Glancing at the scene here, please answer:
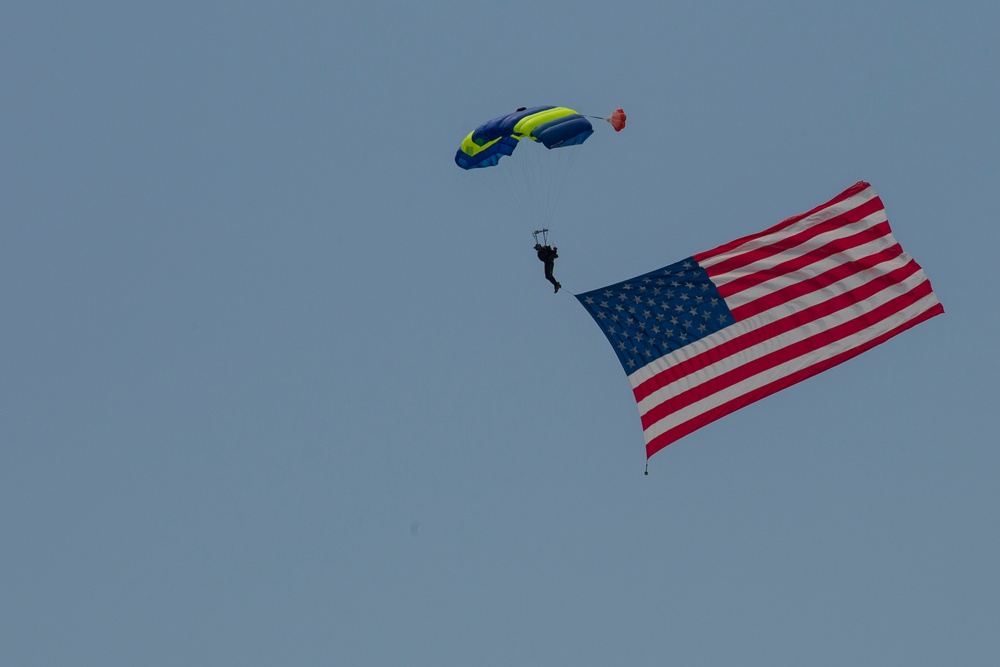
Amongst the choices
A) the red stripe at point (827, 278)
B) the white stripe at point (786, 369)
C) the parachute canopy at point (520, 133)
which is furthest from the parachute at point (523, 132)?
the white stripe at point (786, 369)

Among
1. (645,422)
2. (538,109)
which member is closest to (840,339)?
(645,422)

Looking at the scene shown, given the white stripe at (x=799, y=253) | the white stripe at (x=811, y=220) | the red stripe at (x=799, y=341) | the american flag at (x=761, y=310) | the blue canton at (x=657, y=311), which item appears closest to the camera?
the red stripe at (x=799, y=341)

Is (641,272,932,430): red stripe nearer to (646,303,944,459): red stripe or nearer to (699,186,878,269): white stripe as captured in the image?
(646,303,944,459): red stripe

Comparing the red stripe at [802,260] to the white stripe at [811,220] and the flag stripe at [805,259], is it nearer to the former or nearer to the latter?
the flag stripe at [805,259]

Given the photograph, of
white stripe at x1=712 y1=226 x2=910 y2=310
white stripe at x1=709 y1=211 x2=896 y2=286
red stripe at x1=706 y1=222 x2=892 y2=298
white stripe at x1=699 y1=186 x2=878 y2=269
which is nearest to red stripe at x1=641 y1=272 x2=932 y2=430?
white stripe at x1=712 y1=226 x2=910 y2=310

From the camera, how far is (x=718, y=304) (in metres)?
43.8

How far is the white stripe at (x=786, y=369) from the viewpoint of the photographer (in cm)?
4291

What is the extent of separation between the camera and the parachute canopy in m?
43.8

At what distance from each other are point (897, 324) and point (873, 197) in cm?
262

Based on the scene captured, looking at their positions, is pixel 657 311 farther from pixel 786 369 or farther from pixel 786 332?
pixel 786 369

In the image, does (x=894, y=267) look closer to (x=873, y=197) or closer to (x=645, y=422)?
(x=873, y=197)

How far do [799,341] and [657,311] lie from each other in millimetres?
2837

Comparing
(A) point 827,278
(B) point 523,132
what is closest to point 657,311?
(A) point 827,278

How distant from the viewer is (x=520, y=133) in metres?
44.5
